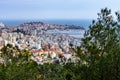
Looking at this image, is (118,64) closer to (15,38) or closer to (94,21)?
(94,21)

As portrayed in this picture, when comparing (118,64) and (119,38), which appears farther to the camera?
(119,38)

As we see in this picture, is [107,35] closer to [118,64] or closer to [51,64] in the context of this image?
[118,64]

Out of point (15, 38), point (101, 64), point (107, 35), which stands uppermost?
point (107, 35)

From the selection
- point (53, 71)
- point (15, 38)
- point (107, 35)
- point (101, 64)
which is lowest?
point (15, 38)

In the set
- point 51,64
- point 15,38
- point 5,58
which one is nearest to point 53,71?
point 51,64

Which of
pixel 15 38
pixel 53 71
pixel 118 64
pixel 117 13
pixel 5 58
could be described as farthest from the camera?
pixel 15 38

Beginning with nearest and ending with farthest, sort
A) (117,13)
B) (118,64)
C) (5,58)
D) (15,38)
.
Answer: (118,64)
(117,13)
(5,58)
(15,38)

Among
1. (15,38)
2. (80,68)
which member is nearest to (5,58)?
(80,68)

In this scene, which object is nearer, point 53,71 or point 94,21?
point 94,21

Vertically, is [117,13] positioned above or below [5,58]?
above
